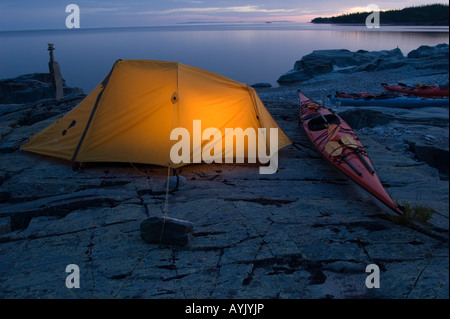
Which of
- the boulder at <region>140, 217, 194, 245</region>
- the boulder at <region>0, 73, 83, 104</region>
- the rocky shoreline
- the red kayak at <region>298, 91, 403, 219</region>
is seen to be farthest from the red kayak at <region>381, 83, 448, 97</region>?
the boulder at <region>0, 73, 83, 104</region>

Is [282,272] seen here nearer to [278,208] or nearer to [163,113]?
[278,208]

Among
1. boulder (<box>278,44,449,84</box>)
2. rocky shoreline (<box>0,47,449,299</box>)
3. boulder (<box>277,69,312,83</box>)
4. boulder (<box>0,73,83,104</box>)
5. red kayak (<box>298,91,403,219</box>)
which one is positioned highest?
boulder (<box>278,44,449,84</box>)

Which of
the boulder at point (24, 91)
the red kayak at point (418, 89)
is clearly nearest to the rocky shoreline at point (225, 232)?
the red kayak at point (418, 89)

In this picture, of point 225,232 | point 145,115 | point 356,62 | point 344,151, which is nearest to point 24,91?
point 145,115

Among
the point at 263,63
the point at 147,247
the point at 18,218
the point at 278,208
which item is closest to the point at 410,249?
the point at 278,208

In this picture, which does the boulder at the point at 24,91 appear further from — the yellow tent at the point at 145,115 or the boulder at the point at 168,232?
the boulder at the point at 168,232

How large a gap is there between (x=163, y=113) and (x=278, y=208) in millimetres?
2996

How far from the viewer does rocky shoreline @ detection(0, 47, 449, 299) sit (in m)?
3.31

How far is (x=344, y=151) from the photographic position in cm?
664

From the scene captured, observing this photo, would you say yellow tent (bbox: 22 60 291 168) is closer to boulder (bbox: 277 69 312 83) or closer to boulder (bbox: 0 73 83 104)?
boulder (bbox: 0 73 83 104)

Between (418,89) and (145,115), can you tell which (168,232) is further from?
(418,89)

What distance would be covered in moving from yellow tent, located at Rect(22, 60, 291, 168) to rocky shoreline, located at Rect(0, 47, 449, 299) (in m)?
0.40

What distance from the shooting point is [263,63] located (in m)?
51.5
